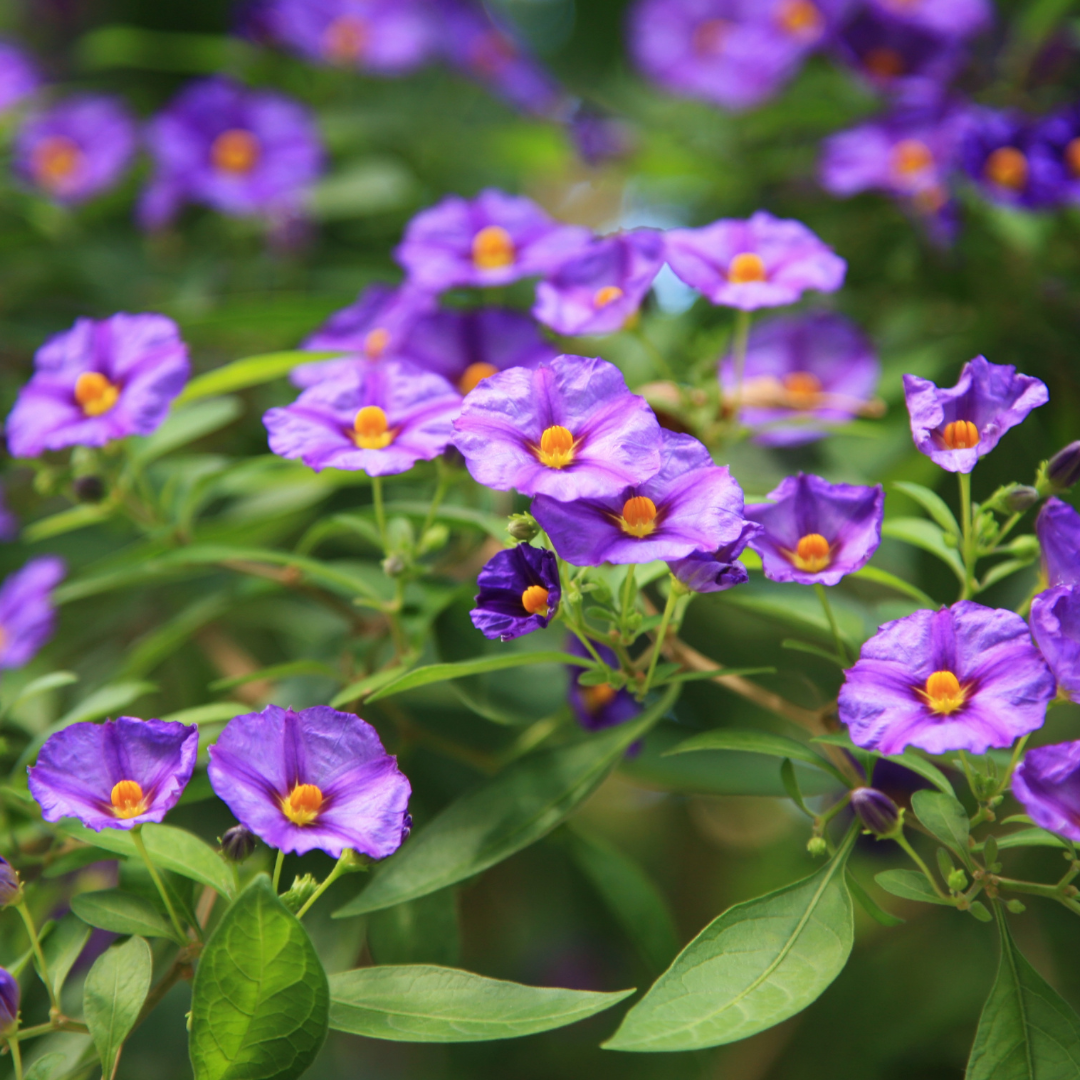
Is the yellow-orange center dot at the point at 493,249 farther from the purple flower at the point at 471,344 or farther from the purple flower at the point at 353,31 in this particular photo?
the purple flower at the point at 353,31

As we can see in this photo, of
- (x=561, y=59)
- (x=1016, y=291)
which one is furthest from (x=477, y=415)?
(x=561, y=59)

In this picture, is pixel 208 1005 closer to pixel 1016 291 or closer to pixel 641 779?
pixel 641 779

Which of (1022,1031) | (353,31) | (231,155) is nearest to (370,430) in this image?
(1022,1031)

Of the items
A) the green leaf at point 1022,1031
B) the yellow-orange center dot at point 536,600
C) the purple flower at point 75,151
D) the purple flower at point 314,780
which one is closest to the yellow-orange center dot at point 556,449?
the yellow-orange center dot at point 536,600

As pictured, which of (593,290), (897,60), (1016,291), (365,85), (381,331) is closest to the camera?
(593,290)

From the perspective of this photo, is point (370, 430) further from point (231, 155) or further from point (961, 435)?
point (231, 155)

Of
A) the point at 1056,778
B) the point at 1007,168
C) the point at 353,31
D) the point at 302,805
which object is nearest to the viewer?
the point at 1056,778

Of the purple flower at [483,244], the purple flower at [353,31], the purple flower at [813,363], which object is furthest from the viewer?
the purple flower at [353,31]
